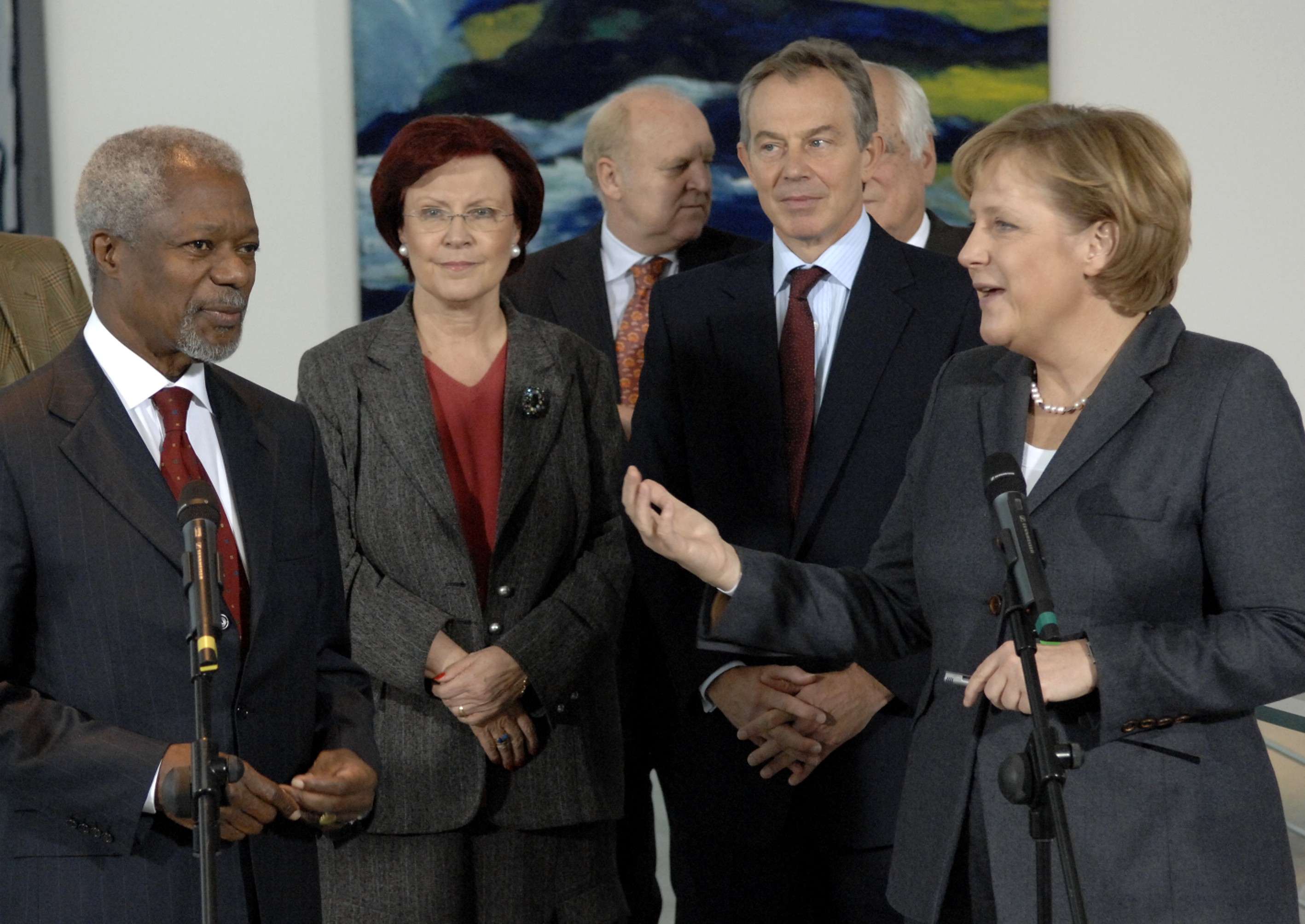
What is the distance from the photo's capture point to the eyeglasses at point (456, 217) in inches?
117

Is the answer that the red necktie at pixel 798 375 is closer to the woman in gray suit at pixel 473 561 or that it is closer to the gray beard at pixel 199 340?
the woman in gray suit at pixel 473 561

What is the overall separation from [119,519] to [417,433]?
3.21 feet

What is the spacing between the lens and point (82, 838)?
1.85 metres

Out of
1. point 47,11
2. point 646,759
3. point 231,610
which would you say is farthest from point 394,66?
point 231,610

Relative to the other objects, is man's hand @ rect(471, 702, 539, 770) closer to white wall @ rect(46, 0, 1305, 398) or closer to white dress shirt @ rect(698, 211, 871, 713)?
white dress shirt @ rect(698, 211, 871, 713)

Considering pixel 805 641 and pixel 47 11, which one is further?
pixel 47 11

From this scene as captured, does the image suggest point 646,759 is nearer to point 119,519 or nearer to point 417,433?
point 417,433

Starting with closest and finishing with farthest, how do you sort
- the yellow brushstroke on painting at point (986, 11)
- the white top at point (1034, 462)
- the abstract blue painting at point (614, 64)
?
the white top at point (1034, 462), the abstract blue painting at point (614, 64), the yellow brushstroke on painting at point (986, 11)

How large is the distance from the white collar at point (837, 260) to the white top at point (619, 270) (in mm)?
876

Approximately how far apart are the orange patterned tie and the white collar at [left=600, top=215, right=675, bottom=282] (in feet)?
0.06

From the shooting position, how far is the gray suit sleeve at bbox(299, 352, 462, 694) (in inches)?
106

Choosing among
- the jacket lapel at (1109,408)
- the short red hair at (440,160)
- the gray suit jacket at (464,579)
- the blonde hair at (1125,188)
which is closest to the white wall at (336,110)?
the short red hair at (440,160)

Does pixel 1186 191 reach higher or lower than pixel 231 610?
higher

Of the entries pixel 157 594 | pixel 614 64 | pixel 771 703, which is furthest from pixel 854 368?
pixel 614 64
